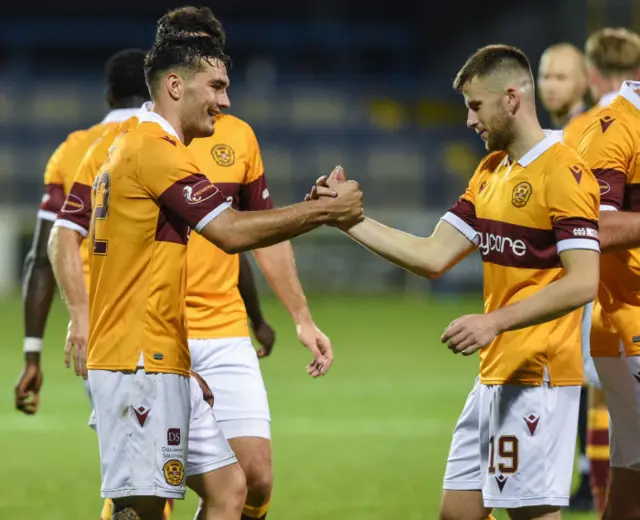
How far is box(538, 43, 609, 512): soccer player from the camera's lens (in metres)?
6.30

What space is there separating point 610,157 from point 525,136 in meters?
0.46

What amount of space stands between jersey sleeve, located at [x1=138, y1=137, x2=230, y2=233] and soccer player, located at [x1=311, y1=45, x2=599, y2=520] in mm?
438

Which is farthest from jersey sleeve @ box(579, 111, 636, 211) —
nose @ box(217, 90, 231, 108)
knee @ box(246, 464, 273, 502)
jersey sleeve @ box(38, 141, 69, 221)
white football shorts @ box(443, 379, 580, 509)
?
jersey sleeve @ box(38, 141, 69, 221)

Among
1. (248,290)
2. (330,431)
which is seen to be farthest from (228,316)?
(330,431)

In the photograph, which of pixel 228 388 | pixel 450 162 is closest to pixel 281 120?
pixel 450 162

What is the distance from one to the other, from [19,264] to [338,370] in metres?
10.0

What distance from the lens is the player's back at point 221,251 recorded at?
537cm

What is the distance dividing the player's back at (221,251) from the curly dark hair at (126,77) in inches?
19.3

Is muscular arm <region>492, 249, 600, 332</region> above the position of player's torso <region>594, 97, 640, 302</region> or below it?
below

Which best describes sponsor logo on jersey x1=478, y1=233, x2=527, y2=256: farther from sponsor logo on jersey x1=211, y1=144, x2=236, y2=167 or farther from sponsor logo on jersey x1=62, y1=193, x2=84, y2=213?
sponsor logo on jersey x1=62, y1=193, x2=84, y2=213

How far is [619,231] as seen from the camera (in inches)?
175

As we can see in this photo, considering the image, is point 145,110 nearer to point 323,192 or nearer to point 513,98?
point 323,192

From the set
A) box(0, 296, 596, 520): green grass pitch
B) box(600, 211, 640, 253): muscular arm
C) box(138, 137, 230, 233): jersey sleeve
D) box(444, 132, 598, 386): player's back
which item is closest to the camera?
box(138, 137, 230, 233): jersey sleeve

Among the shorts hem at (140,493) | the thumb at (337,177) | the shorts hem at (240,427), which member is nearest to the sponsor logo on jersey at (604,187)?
the thumb at (337,177)
